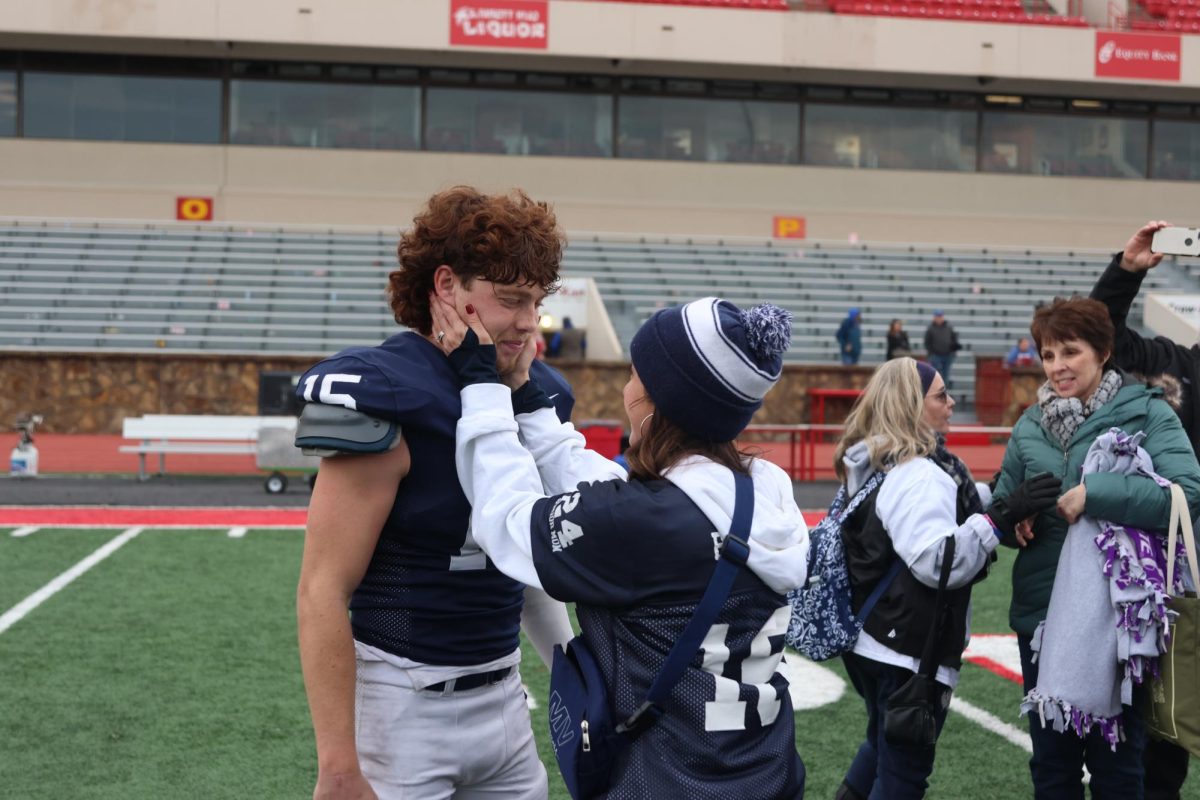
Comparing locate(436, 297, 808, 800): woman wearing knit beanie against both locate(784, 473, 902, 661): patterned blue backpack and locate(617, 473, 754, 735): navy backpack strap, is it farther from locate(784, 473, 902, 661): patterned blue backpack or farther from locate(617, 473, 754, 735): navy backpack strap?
locate(784, 473, 902, 661): patterned blue backpack

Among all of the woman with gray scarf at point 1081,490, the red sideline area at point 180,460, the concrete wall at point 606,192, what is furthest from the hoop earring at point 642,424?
the concrete wall at point 606,192

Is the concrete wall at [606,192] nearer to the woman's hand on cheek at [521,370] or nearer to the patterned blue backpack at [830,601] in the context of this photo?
the patterned blue backpack at [830,601]

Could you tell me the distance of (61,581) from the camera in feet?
29.6

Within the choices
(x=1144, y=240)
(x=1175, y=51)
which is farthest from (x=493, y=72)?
(x=1144, y=240)

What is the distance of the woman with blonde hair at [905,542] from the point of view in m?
4.12

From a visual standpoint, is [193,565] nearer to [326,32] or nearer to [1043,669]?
[1043,669]

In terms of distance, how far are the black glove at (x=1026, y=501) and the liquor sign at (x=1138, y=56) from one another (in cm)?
2876

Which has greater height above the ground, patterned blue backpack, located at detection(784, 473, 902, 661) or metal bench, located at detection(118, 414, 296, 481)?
patterned blue backpack, located at detection(784, 473, 902, 661)

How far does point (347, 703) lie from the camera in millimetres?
2367

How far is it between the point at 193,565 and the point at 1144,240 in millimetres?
7393

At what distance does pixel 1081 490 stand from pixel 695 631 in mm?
2067

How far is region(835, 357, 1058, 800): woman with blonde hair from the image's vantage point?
13.5ft

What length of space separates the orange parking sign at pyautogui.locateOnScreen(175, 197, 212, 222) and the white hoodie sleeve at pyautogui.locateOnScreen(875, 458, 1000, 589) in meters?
26.5

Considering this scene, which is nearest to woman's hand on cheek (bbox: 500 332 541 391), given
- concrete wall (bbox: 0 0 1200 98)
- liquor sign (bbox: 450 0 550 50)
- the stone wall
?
the stone wall
